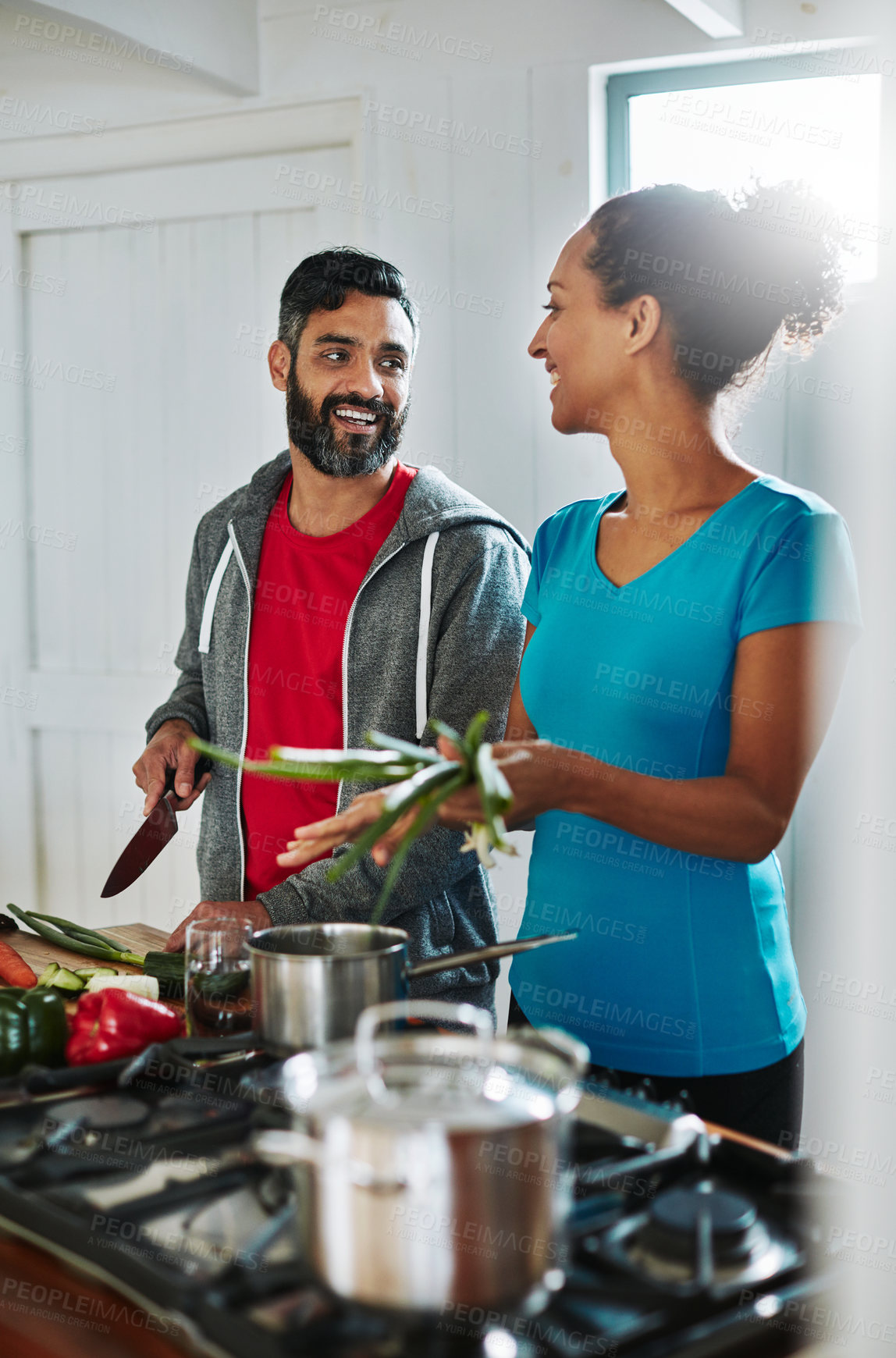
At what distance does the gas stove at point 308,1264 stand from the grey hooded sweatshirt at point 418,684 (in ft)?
2.32

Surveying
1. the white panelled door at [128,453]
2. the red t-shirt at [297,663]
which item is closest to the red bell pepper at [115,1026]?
the red t-shirt at [297,663]

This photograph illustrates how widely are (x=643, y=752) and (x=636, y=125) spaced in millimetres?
1713

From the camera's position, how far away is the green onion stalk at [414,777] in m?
0.96

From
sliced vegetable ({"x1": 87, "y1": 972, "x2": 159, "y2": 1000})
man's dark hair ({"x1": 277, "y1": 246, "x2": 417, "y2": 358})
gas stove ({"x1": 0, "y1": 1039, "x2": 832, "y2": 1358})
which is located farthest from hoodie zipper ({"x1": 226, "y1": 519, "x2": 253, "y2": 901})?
gas stove ({"x1": 0, "y1": 1039, "x2": 832, "y2": 1358})

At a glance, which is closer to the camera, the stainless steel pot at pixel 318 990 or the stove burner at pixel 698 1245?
the stove burner at pixel 698 1245

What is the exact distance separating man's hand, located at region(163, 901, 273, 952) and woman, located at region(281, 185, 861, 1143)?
35cm

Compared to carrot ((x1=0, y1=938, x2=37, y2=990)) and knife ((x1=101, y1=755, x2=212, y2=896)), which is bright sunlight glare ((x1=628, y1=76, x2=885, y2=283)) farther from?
carrot ((x1=0, y1=938, x2=37, y2=990))

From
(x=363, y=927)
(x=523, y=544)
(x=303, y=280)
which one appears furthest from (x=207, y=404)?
(x=363, y=927)

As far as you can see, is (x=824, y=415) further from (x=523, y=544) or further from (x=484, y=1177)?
(x=484, y=1177)

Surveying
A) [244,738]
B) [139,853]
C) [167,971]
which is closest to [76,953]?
[139,853]

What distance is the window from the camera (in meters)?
2.30

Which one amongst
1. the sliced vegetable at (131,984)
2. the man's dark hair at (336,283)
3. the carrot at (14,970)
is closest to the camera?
the sliced vegetable at (131,984)

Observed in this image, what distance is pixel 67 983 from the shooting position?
4.89 feet

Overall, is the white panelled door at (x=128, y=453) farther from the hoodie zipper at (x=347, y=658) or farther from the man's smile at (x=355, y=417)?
the hoodie zipper at (x=347, y=658)
